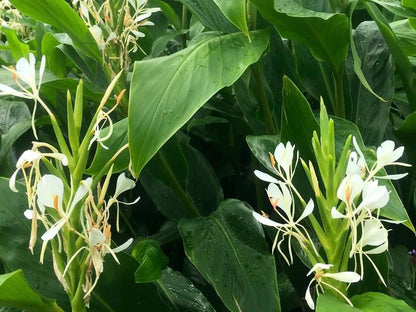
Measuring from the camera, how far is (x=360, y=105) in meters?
0.90

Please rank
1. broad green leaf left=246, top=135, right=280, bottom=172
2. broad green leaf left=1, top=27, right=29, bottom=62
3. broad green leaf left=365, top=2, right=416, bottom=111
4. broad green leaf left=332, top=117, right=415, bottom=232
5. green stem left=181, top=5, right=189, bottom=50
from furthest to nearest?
1. green stem left=181, top=5, right=189, bottom=50
2. broad green leaf left=1, top=27, right=29, bottom=62
3. broad green leaf left=365, top=2, right=416, bottom=111
4. broad green leaf left=246, top=135, right=280, bottom=172
5. broad green leaf left=332, top=117, right=415, bottom=232

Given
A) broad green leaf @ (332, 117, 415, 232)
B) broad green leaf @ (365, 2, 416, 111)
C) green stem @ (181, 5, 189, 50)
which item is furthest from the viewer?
green stem @ (181, 5, 189, 50)

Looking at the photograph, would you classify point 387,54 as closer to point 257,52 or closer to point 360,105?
point 360,105

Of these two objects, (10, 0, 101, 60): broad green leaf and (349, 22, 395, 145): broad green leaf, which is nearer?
(10, 0, 101, 60): broad green leaf

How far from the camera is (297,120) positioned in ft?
2.03

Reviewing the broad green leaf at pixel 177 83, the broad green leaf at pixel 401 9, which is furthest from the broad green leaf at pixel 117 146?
the broad green leaf at pixel 401 9

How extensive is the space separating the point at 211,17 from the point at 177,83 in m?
0.23

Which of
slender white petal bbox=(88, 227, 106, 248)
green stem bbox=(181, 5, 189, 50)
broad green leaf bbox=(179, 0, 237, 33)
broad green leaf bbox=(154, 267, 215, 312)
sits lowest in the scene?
broad green leaf bbox=(154, 267, 215, 312)

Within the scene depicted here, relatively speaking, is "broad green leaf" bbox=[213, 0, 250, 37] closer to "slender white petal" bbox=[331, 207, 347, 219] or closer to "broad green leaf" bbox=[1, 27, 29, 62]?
"slender white petal" bbox=[331, 207, 347, 219]

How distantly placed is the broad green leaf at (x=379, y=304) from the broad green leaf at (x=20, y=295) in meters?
0.27

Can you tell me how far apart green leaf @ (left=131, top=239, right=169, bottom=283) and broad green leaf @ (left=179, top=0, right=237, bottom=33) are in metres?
0.31

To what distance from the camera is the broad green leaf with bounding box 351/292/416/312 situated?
44 cm

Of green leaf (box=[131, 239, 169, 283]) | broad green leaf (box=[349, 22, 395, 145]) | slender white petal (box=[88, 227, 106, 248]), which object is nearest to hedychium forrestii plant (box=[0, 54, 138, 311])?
slender white petal (box=[88, 227, 106, 248])

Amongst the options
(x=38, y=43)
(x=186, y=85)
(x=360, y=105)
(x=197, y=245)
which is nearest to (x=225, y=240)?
(x=197, y=245)
